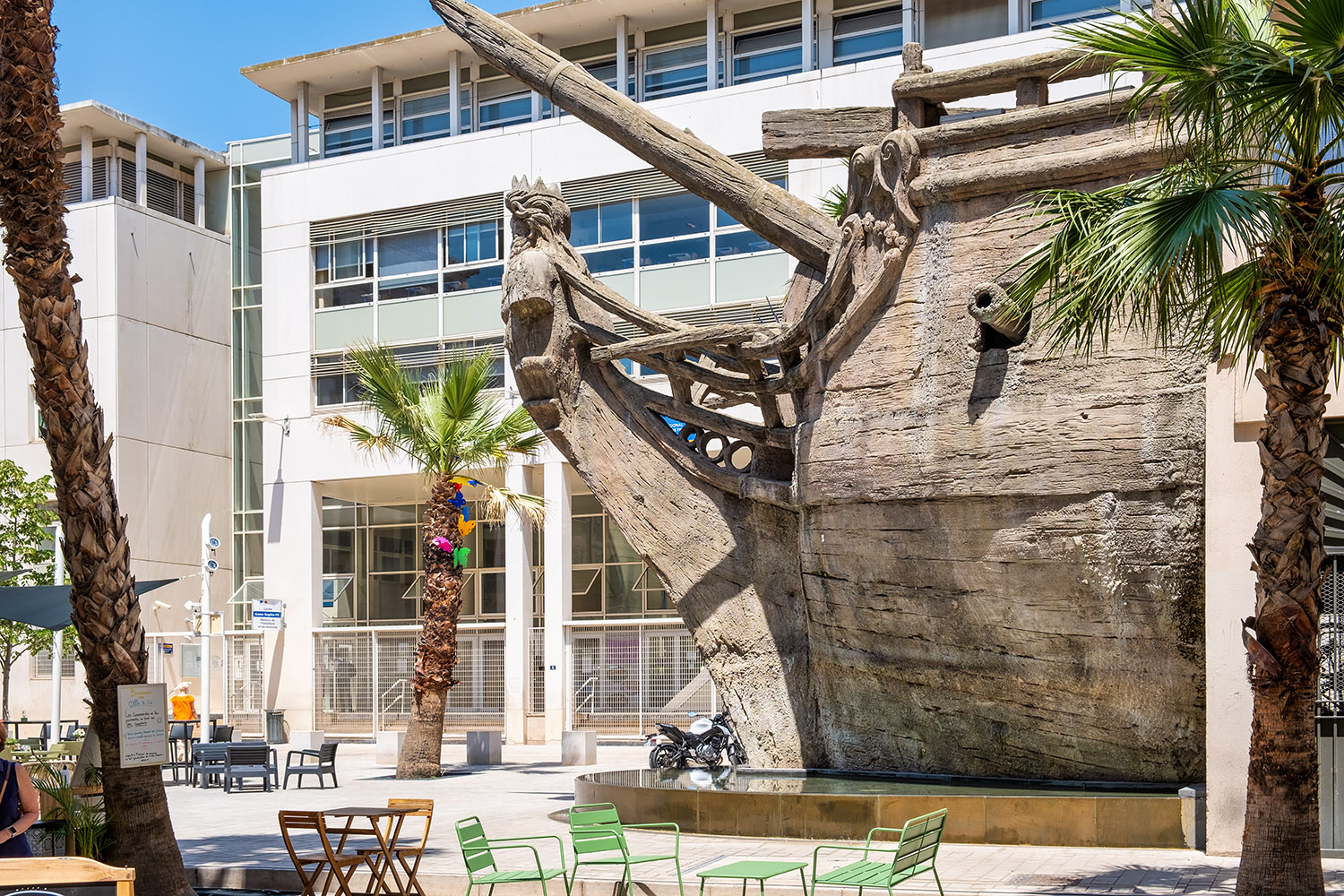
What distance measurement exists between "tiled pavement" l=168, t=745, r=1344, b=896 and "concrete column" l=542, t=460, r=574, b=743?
398 inches

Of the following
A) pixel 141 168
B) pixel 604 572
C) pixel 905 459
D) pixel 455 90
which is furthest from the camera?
pixel 141 168

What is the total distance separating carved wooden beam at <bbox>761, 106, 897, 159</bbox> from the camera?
1290 cm

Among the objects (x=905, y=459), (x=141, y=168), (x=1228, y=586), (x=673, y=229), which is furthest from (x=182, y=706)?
(x=1228, y=586)

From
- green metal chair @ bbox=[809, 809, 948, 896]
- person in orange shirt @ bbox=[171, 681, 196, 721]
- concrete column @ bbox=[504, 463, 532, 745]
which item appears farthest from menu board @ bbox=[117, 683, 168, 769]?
concrete column @ bbox=[504, 463, 532, 745]

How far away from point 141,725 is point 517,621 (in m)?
19.1

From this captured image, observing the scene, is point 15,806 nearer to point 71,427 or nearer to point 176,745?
point 71,427

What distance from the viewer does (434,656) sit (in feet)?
64.2

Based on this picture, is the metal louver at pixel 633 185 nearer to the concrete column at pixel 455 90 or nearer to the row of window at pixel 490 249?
the row of window at pixel 490 249

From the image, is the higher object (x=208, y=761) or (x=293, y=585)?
(x=293, y=585)

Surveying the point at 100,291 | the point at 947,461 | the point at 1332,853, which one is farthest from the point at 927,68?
the point at 100,291

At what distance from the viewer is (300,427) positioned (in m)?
30.7

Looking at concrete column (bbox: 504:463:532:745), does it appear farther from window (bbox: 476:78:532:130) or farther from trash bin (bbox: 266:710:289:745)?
window (bbox: 476:78:532:130)

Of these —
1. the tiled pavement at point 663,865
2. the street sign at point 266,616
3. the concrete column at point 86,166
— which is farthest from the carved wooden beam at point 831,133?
the concrete column at point 86,166

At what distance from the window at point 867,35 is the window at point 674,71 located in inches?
117
